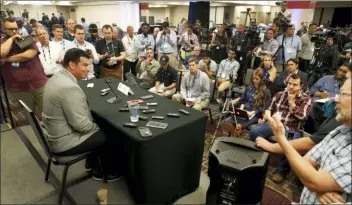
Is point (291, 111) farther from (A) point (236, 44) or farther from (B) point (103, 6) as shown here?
(B) point (103, 6)

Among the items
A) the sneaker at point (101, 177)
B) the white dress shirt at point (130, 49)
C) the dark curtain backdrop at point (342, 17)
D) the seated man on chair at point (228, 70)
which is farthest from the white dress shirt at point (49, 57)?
the dark curtain backdrop at point (342, 17)

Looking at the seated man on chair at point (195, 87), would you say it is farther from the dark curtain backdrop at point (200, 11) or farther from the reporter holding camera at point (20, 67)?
the dark curtain backdrop at point (200, 11)

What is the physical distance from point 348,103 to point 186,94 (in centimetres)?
271

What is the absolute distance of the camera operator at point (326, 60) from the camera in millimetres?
4399

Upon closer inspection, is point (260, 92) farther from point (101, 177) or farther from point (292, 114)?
point (101, 177)

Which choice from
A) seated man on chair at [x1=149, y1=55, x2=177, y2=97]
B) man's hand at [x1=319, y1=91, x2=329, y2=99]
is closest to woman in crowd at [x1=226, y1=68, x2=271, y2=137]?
man's hand at [x1=319, y1=91, x2=329, y2=99]

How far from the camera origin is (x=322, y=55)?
4.63m

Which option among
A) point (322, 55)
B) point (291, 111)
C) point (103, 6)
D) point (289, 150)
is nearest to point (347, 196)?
point (289, 150)

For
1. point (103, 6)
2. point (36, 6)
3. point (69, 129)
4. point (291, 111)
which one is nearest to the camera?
point (69, 129)

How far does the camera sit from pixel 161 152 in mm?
1705

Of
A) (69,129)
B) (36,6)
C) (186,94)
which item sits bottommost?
(186,94)

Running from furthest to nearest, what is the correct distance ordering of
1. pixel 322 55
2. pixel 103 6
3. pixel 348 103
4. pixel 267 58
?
pixel 103 6, pixel 322 55, pixel 267 58, pixel 348 103

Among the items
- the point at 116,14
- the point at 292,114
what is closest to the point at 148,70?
the point at 292,114

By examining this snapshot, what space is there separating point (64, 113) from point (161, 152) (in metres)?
0.79
